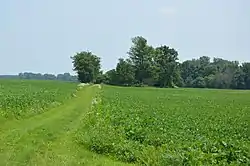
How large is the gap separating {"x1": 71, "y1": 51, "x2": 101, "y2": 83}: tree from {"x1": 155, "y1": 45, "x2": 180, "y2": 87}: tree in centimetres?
1680

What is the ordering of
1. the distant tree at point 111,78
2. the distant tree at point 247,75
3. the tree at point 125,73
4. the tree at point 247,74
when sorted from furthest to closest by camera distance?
the distant tree at point 247,75
the tree at point 247,74
the distant tree at point 111,78
the tree at point 125,73

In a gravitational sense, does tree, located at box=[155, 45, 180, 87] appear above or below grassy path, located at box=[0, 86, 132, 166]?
above

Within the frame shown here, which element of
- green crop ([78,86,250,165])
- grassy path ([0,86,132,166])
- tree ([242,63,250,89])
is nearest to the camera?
green crop ([78,86,250,165])

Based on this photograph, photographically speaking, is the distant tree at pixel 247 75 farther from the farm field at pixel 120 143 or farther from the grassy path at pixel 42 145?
the grassy path at pixel 42 145

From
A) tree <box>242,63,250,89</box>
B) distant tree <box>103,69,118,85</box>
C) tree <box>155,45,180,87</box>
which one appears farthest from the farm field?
tree <box>242,63,250,89</box>

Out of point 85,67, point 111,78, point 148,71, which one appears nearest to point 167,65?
point 148,71

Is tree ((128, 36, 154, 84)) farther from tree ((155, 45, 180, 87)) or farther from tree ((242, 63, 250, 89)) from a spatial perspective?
tree ((242, 63, 250, 89))

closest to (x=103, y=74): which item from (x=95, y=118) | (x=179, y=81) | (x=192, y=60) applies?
(x=179, y=81)

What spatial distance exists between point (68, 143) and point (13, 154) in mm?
3297

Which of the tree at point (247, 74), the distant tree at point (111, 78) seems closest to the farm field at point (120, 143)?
the distant tree at point (111, 78)

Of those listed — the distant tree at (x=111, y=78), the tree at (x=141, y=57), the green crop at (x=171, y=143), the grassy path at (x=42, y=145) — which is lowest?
the grassy path at (x=42, y=145)

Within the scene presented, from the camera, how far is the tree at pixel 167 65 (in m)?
118

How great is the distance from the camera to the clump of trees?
369 ft

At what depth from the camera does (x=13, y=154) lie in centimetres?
1441
